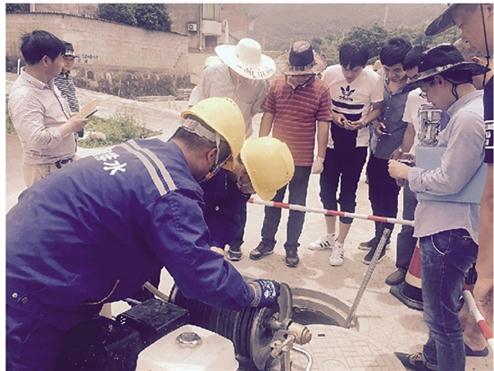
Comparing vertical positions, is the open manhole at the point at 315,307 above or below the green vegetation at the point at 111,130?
below

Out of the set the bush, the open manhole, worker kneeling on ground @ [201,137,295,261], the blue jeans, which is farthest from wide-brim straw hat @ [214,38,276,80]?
the bush

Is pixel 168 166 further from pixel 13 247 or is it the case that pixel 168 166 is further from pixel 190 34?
pixel 190 34

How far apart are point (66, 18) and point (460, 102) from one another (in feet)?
85.8

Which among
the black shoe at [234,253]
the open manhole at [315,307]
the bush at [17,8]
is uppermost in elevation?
the bush at [17,8]

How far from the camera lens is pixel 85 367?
5.59 feet

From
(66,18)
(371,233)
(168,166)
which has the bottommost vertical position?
(371,233)

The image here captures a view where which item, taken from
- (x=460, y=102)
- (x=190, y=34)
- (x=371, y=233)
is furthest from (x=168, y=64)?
(x=460, y=102)

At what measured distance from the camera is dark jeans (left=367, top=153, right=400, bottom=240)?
4.12 metres

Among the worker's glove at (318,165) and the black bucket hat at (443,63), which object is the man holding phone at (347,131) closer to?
the worker's glove at (318,165)

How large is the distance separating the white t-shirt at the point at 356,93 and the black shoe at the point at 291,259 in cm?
109

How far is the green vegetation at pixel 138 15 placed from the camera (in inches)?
1211

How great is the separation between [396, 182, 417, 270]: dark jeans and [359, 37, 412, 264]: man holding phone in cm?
26

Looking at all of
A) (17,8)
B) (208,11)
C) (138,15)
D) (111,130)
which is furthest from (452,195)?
(208,11)

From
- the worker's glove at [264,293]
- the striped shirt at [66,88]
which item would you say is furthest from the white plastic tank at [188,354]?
the striped shirt at [66,88]
